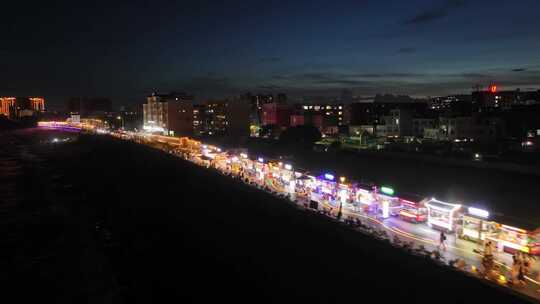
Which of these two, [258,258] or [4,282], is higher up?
[258,258]

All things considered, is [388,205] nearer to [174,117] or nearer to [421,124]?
[421,124]

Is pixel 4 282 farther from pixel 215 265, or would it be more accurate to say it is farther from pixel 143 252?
pixel 215 265

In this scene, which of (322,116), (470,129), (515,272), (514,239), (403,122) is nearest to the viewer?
(515,272)

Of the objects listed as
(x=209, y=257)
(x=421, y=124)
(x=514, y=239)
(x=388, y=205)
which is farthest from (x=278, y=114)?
(x=514, y=239)

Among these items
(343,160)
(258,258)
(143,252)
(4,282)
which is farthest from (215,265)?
(343,160)

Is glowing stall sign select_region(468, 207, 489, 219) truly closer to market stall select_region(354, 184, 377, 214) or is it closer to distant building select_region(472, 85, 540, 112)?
market stall select_region(354, 184, 377, 214)

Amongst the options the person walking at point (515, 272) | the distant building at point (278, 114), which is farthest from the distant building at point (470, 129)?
the distant building at point (278, 114)

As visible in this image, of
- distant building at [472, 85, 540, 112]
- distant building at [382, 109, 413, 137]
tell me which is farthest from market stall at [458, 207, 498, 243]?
distant building at [472, 85, 540, 112]

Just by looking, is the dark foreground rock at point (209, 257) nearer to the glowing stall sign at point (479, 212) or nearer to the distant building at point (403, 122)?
the glowing stall sign at point (479, 212)
